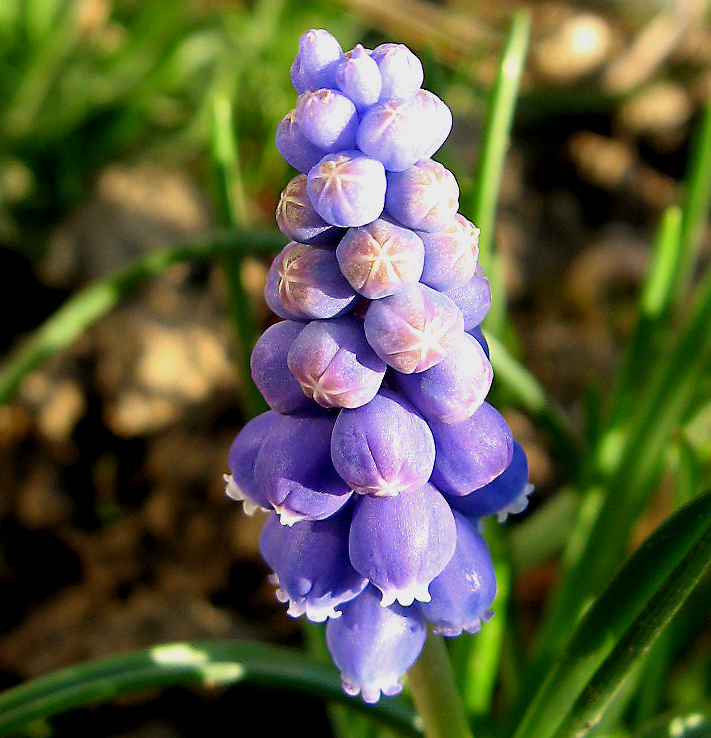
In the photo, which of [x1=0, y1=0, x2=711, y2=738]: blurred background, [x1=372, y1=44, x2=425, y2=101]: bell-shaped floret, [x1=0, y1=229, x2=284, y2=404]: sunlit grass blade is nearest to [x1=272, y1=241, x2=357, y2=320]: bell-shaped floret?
[x1=372, y1=44, x2=425, y2=101]: bell-shaped floret

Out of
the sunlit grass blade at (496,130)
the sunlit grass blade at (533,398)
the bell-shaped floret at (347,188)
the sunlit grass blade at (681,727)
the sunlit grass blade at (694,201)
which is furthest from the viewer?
the sunlit grass blade at (694,201)

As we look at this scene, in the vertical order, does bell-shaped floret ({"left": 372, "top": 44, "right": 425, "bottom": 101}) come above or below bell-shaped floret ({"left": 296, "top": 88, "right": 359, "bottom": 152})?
above

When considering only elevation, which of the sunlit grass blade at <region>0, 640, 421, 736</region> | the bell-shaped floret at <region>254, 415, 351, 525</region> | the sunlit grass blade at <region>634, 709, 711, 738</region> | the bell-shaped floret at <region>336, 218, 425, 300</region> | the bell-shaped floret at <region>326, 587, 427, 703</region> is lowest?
the sunlit grass blade at <region>0, 640, 421, 736</region>

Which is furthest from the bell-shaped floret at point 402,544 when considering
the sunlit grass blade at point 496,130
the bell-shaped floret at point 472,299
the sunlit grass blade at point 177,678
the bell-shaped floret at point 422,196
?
the sunlit grass blade at point 496,130

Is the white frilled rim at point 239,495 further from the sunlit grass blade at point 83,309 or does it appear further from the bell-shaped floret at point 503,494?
the sunlit grass blade at point 83,309

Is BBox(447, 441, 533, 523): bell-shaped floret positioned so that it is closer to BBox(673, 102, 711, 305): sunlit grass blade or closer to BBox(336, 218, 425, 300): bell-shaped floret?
BBox(336, 218, 425, 300): bell-shaped floret

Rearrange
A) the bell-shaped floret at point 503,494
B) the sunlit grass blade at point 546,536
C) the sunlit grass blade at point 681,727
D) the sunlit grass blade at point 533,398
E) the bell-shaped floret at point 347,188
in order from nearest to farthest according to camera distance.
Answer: the bell-shaped floret at point 347,188
the bell-shaped floret at point 503,494
the sunlit grass blade at point 681,727
the sunlit grass blade at point 533,398
the sunlit grass blade at point 546,536

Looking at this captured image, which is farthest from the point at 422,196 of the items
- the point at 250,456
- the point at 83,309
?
the point at 83,309
